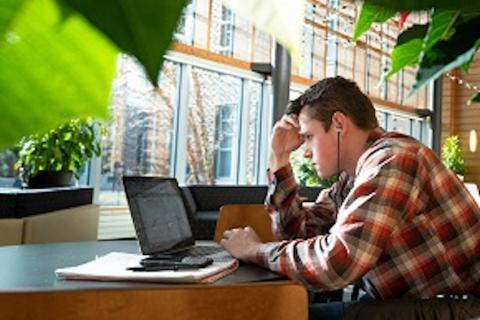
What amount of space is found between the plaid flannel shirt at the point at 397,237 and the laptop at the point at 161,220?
11.9 inches

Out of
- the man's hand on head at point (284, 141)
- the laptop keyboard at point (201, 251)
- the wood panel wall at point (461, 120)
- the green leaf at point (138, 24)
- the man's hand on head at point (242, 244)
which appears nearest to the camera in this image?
the green leaf at point (138, 24)

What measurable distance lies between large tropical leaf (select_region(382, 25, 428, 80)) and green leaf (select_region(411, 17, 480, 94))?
30mm

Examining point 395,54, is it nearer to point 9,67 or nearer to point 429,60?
point 429,60

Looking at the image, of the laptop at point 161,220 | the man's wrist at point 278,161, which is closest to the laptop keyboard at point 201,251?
the laptop at point 161,220

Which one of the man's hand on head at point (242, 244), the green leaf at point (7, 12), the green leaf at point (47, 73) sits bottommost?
the man's hand on head at point (242, 244)

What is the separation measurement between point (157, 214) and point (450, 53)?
4.91 ft

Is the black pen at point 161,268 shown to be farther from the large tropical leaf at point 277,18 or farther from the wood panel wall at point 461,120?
the wood panel wall at point 461,120

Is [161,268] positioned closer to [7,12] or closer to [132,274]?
[132,274]

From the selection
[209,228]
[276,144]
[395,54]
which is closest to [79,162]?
[209,228]

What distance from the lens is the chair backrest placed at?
2.34 meters

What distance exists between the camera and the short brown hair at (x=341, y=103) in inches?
71.3

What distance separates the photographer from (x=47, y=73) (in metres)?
0.11

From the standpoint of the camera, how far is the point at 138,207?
64.5 inches

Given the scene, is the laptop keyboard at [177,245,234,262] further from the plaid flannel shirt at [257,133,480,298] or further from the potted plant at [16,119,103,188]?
the potted plant at [16,119,103,188]
